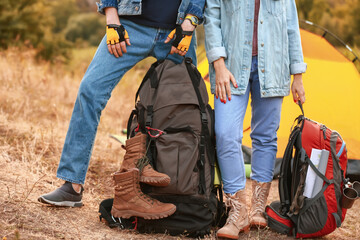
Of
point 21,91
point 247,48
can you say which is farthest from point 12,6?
point 247,48

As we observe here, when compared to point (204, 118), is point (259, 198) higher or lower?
lower

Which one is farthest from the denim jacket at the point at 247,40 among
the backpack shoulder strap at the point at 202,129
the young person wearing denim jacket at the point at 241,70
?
the backpack shoulder strap at the point at 202,129

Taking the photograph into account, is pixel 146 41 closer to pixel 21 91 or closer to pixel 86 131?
pixel 86 131

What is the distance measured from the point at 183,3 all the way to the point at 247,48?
0.52 metres

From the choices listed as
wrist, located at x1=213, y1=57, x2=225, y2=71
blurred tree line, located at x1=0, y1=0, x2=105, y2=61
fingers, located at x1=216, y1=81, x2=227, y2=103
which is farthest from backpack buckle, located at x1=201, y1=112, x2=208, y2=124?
blurred tree line, located at x1=0, y1=0, x2=105, y2=61

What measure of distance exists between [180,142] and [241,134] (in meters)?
0.43

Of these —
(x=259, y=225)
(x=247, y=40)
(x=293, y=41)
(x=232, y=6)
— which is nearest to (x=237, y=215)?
(x=259, y=225)

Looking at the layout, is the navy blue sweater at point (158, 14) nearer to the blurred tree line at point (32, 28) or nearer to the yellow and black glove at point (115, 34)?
the yellow and black glove at point (115, 34)

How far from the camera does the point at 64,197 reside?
115 inches

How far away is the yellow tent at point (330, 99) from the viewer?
4617mm

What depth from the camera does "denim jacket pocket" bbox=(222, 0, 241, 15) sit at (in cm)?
289

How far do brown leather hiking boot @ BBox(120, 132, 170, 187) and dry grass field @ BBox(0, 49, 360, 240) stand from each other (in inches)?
14.1

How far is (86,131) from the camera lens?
2.90 meters

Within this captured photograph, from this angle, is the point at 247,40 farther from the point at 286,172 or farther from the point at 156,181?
the point at 156,181
